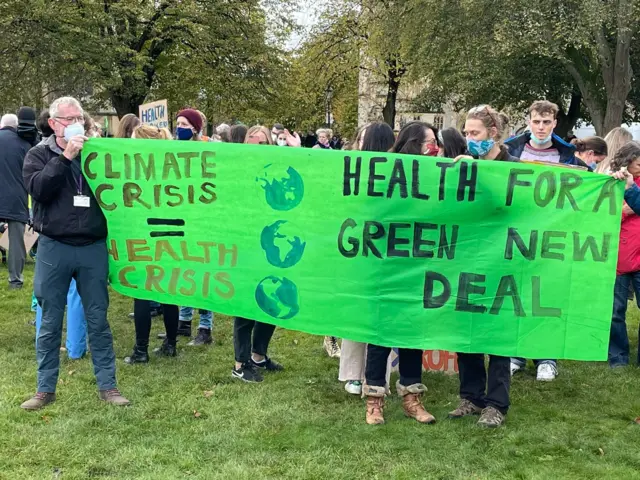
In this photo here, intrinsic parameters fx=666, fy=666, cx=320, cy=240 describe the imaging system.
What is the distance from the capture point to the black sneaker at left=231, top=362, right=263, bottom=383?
5.36 metres

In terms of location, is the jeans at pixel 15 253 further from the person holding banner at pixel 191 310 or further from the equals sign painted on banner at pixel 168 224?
the equals sign painted on banner at pixel 168 224

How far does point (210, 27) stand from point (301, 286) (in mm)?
21480

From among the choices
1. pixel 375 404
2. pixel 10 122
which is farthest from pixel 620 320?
pixel 10 122

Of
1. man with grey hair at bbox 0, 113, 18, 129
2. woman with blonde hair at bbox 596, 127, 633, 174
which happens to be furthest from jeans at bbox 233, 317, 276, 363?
man with grey hair at bbox 0, 113, 18, 129

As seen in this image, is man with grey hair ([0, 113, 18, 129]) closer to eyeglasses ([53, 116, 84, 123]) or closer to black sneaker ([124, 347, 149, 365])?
black sneaker ([124, 347, 149, 365])

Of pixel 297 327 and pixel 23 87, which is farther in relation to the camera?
pixel 23 87

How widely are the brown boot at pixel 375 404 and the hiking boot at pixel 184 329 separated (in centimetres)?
265

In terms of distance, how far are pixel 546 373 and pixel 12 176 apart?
6.63 meters

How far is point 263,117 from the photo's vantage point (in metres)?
27.8

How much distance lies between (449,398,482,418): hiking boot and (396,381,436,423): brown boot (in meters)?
0.18

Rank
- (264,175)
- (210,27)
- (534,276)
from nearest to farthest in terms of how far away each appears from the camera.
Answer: (534,276) → (264,175) → (210,27)

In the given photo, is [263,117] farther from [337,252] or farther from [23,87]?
[337,252]

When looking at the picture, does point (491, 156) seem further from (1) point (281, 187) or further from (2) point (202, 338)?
(2) point (202, 338)

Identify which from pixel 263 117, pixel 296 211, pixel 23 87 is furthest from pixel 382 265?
pixel 263 117
